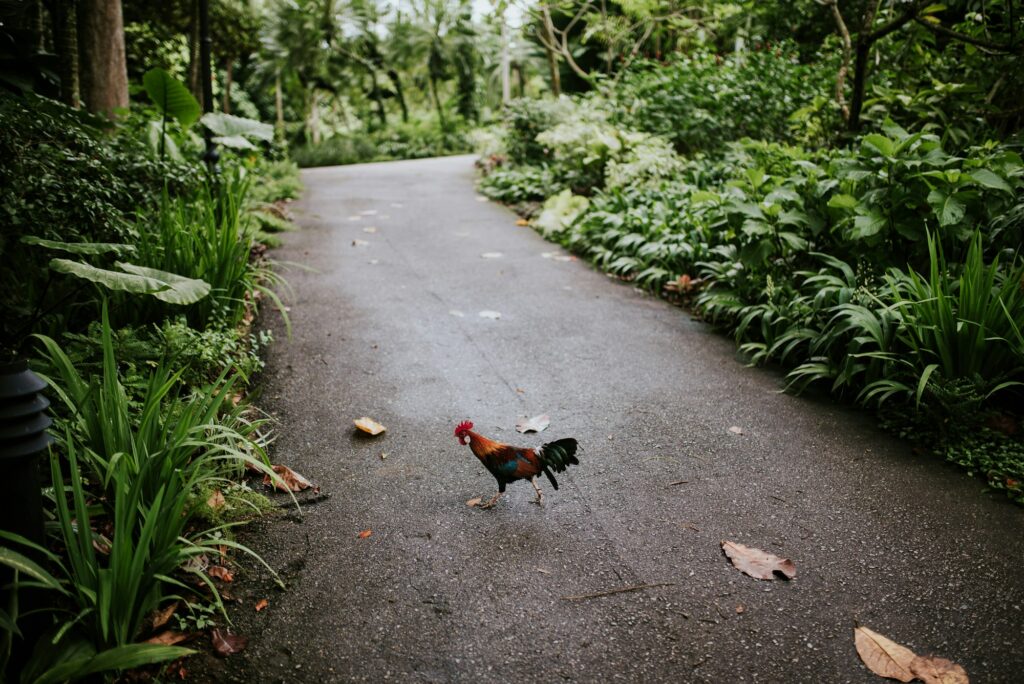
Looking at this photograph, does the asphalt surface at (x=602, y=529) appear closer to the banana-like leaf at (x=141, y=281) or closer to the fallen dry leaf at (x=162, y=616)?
the fallen dry leaf at (x=162, y=616)

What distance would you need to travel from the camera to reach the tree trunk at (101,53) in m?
6.11

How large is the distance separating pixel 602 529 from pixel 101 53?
259 inches

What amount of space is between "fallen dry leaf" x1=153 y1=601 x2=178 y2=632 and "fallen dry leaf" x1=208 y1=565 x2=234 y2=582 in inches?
A: 7.3

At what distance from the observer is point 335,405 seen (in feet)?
11.7

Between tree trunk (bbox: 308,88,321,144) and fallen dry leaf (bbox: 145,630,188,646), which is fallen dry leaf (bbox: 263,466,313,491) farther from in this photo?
tree trunk (bbox: 308,88,321,144)

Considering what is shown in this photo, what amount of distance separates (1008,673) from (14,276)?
14.6 feet

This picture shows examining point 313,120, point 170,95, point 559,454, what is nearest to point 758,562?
point 559,454

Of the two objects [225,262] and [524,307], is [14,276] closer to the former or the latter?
[225,262]

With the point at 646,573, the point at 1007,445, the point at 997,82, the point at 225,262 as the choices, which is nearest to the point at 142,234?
the point at 225,262

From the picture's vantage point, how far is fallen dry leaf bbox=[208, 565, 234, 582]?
7.45 feet

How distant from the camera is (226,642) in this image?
2.01 m

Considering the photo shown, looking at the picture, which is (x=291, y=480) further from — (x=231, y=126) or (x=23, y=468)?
(x=231, y=126)

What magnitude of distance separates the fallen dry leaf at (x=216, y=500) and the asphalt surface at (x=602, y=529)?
169mm

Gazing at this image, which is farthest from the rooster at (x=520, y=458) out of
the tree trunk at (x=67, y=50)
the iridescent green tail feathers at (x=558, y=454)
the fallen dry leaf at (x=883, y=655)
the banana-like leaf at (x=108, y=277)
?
the tree trunk at (x=67, y=50)
